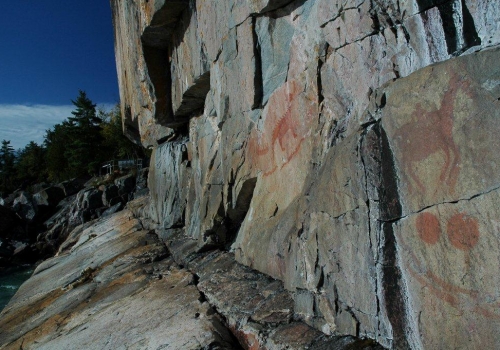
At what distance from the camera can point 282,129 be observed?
221 inches

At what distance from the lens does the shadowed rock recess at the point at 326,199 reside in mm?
2703

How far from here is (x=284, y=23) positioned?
18.8ft

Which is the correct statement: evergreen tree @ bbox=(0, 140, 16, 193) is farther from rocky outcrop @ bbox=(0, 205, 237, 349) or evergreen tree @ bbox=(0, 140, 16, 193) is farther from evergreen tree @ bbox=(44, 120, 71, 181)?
rocky outcrop @ bbox=(0, 205, 237, 349)

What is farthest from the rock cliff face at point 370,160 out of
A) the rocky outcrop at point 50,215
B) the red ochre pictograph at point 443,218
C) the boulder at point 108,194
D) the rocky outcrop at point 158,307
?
the boulder at point 108,194

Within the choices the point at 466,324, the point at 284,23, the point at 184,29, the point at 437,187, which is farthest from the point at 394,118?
the point at 184,29

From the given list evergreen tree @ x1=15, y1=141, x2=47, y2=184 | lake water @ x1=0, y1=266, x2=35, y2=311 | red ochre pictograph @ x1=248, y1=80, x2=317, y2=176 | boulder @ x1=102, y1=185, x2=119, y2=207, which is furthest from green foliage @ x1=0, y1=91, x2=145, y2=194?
red ochre pictograph @ x1=248, y1=80, x2=317, y2=176

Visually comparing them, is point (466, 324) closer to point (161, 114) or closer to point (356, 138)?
point (356, 138)

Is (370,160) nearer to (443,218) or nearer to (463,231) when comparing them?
(443,218)

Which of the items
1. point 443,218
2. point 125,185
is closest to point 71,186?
point 125,185

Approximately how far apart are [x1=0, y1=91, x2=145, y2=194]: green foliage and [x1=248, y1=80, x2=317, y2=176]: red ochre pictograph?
34314 mm

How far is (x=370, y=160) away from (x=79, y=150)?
4157 cm

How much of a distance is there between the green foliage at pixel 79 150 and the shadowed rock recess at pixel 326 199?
107 ft

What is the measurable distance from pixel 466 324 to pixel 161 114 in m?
10.4

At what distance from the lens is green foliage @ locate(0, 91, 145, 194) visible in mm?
40125
